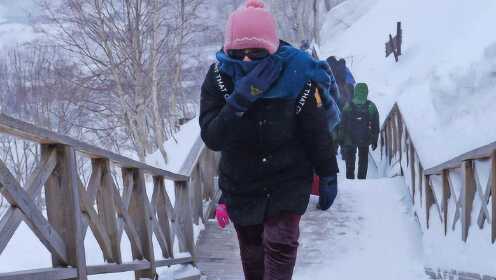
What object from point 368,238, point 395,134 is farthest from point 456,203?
point 395,134

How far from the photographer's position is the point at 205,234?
723 cm

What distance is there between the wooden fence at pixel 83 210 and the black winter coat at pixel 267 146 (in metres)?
0.90

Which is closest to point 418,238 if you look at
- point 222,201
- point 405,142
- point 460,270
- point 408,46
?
point 460,270

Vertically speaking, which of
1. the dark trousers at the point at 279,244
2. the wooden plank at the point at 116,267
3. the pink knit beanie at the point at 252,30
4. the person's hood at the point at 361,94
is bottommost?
the wooden plank at the point at 116,267

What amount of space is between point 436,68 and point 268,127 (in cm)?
1468

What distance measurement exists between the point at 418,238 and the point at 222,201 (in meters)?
4.18

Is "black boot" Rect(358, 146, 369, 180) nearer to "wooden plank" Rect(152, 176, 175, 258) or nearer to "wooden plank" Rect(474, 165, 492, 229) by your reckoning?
"wooden plank" Rect(474, 165, 492, 229)

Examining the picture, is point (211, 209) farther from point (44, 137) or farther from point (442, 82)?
point (442, 82)

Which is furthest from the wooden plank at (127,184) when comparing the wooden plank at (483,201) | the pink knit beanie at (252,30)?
the wooden plank at (483,201)

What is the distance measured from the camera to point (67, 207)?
3422mm

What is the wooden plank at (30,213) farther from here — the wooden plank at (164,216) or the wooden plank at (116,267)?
the wooden plank at (164,216)

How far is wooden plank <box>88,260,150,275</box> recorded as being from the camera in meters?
3.75

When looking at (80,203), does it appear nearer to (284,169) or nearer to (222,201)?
(222,201)

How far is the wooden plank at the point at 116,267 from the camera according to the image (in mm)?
3748
